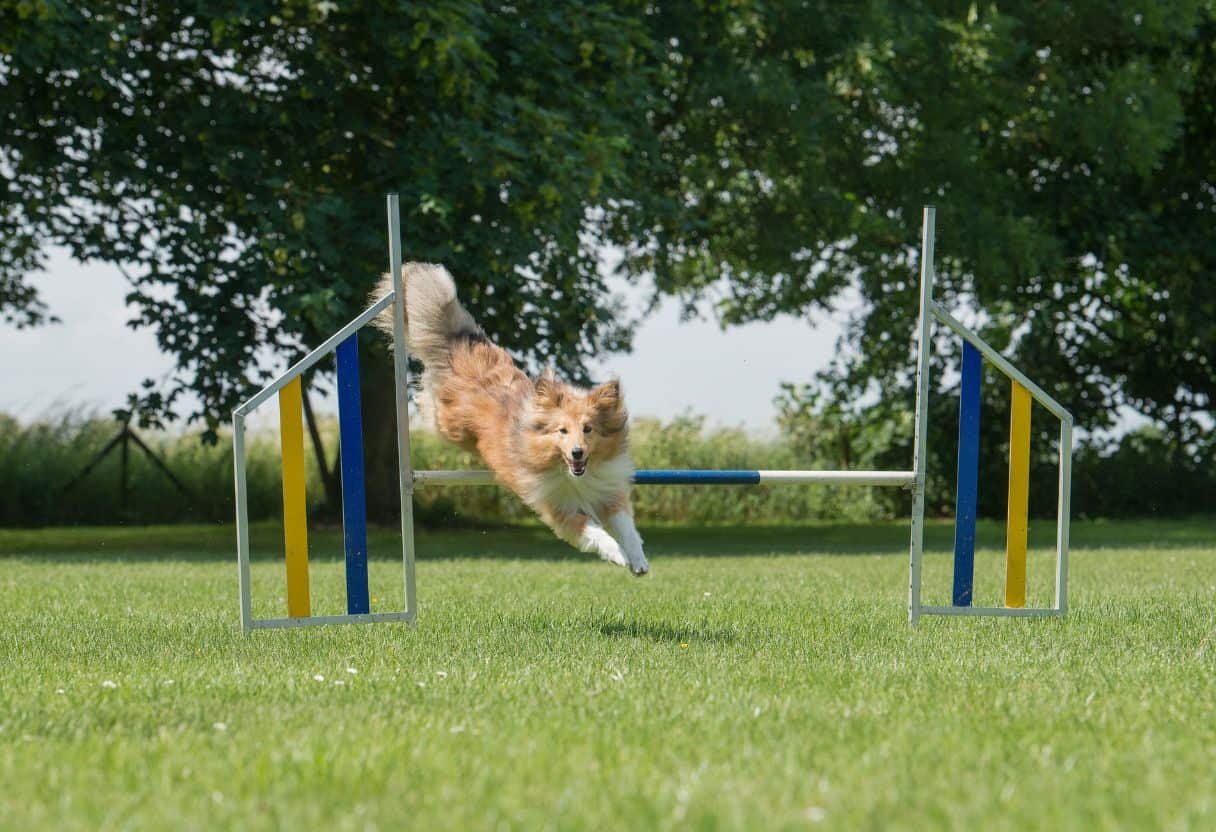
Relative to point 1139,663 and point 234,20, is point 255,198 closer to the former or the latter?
point 234,20

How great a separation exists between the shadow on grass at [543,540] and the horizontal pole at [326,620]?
21.3 feet

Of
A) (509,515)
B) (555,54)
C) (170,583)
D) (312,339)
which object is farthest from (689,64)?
(170,583)

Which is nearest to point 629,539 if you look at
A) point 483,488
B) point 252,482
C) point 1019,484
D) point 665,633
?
point 665,633

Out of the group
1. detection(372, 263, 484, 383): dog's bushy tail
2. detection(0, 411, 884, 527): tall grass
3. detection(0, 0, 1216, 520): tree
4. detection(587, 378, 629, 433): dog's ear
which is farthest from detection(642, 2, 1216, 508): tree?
detection(587, 378, 629, 433): dog's ear

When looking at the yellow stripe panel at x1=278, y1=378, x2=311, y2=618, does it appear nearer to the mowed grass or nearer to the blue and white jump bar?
the mowed grass

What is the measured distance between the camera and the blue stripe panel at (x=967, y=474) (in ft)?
19.7

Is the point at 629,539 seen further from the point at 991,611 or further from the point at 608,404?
the point at 991,611

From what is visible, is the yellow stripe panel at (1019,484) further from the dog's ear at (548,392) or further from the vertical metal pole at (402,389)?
the vertical metal pole at (402,389)

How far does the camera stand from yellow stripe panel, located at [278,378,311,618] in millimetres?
5703

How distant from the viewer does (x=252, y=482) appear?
19.1 meters

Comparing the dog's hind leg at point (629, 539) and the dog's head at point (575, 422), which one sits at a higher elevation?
the dog's head at point (575, 422)

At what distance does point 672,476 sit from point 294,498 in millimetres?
1594

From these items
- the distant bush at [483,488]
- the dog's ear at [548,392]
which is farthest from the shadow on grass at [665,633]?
the distant bush at [483,488]

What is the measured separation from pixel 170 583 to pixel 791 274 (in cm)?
1091
